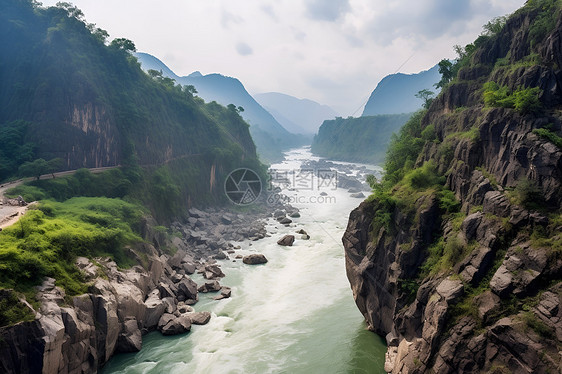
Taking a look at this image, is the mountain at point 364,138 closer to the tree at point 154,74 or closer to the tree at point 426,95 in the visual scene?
the tree at point 154,74

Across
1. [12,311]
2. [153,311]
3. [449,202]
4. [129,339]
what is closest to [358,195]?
[449,202]

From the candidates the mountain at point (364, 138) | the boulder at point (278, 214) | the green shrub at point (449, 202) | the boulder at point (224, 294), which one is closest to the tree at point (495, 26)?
the green shrub at point (449, 202)

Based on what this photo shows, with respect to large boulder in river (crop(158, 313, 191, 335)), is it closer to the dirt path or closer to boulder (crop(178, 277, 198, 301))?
boulder (crop(178, 277, 198, 301))

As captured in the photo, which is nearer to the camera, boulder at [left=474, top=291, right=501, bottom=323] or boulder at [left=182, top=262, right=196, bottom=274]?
boulder at [left=474, top=291, right=501, bottom=323]

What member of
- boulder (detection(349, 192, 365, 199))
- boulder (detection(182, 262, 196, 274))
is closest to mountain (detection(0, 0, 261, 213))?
boulder (detection(182, 262, 196, 274))

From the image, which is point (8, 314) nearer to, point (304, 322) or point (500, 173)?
point (304, 322)

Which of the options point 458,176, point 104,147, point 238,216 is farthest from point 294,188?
point 458,176
